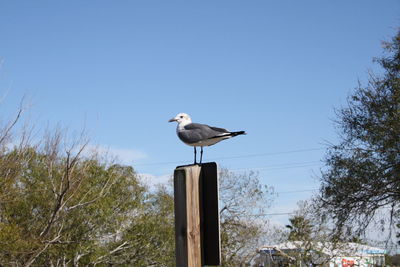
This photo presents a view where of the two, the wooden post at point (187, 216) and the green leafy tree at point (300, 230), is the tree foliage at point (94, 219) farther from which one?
the wooden post at point (187, 216)

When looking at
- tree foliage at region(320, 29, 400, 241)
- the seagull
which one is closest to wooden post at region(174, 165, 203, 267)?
the seagull

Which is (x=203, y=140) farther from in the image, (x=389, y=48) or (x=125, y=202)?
(x=125, y=202)

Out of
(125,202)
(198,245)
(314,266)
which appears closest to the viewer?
(198,245)

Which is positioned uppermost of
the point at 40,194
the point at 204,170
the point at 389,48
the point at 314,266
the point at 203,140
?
the point at 389,48

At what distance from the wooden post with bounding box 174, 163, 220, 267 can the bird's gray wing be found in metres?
0.45

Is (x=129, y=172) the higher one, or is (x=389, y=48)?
(x=389, y=48)

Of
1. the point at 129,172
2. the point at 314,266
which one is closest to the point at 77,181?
the point at 129,172

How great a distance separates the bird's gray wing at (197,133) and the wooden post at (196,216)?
0.45m

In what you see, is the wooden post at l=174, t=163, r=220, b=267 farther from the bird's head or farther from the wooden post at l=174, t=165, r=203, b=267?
the bird's head

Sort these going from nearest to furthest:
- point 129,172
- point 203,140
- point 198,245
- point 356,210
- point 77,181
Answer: point 198,245 → point 203,140 → point 356,210 → point 77,181 → point 129,172

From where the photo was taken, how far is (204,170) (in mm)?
2629

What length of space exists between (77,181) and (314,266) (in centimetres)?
897

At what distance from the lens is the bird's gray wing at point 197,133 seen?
3067 millimetres

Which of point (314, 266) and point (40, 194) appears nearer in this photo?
point (314, 266)
